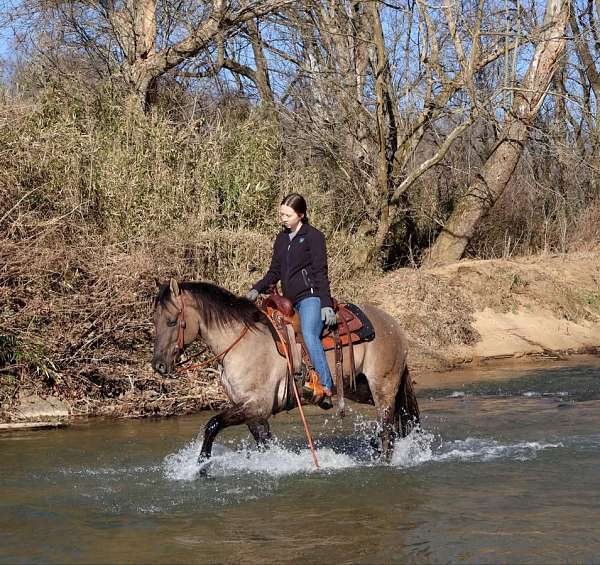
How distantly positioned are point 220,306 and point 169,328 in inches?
21.7

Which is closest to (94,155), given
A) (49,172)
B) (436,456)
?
(49,172)

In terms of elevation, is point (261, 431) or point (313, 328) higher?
point (313, 328)

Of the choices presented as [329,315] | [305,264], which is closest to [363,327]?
[329,315]

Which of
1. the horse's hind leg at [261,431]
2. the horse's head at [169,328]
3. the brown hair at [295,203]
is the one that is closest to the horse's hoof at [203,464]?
the horse's hind leg at [261,431]

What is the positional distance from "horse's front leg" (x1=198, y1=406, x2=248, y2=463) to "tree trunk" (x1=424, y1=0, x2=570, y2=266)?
1229cm

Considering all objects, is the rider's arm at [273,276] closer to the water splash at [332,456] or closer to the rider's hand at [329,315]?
the rider's hand at [329,315]

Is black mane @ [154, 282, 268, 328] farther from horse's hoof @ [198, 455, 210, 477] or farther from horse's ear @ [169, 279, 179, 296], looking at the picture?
horse's hoof @ [198, 455, 210, 477]

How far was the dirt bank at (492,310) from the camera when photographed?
1664 cm

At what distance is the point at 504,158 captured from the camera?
20.5 metres

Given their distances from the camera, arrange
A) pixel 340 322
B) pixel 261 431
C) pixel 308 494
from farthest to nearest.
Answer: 1. pixel 340 322
2. pixel 261 431
3. pixel 308 494

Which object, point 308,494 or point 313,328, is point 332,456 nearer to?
point 308,494

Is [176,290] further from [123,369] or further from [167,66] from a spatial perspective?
[167,66]

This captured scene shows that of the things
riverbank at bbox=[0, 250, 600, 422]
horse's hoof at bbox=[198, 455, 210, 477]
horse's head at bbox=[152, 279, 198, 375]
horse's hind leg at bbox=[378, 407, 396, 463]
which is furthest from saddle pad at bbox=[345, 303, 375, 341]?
riverbank at bbox=[0, 250, 600, 422]

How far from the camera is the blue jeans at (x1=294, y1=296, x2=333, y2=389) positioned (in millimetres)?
8492
